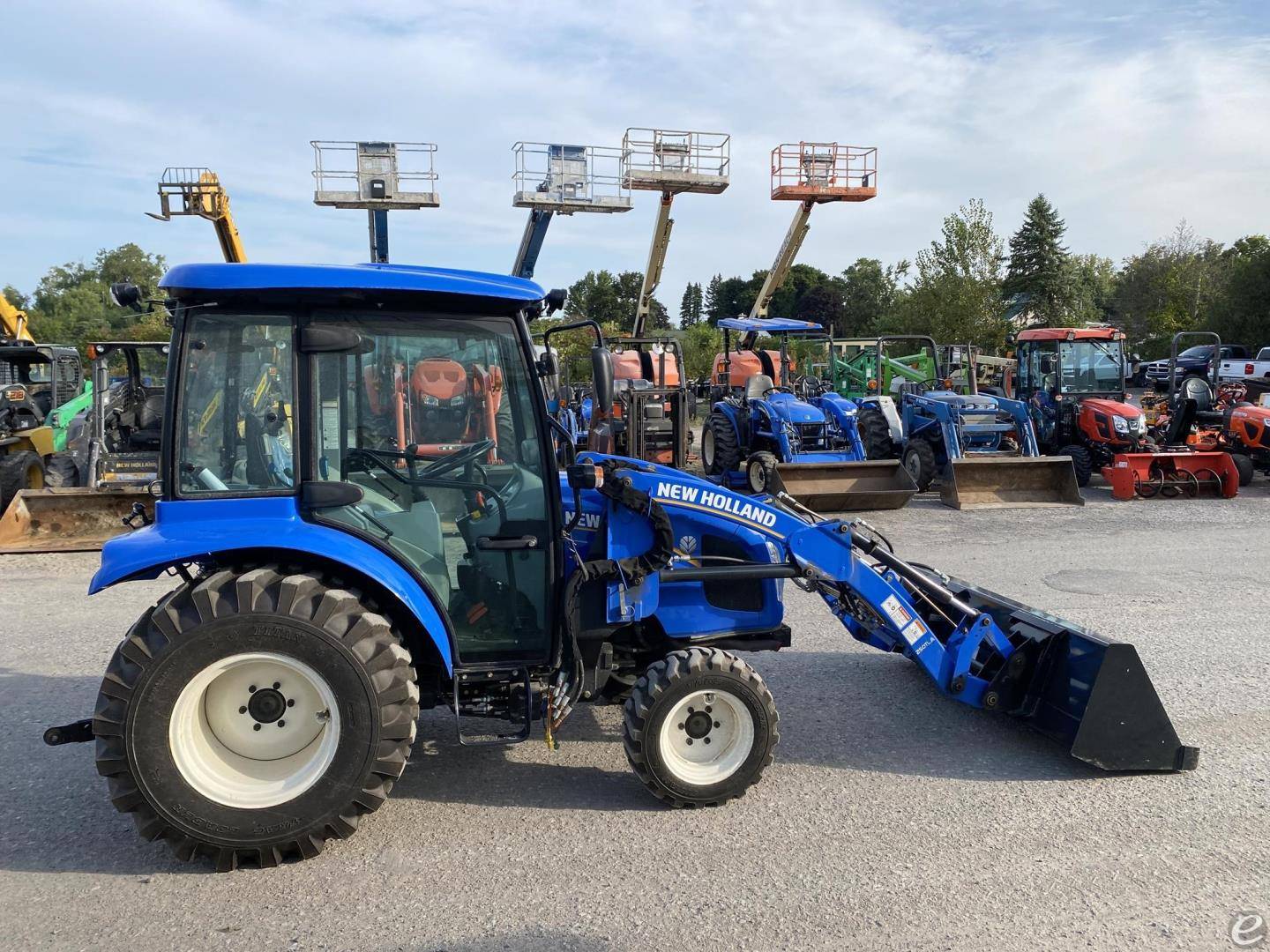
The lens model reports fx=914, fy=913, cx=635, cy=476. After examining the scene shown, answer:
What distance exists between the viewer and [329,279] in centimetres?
334

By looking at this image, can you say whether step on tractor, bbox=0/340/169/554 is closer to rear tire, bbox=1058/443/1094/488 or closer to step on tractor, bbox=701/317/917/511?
step on tractor, bbox=701/317/917/511

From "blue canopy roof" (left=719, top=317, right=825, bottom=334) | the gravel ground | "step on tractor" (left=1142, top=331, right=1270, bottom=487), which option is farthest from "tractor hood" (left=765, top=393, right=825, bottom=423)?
the gravel ground

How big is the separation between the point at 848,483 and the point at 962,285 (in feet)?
69.6

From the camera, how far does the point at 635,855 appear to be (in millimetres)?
3412

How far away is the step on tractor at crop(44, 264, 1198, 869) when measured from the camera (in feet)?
10.7

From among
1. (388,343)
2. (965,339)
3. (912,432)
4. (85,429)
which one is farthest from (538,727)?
(965,339)

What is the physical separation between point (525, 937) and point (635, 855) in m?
0.61

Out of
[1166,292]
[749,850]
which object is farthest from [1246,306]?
[749,850]

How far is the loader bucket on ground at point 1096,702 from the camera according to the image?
12.9 ft

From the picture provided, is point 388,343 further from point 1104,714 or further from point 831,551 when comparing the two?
point 1104,714

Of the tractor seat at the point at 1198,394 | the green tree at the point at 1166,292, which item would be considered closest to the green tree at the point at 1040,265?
the green tree at the point at 1166,292

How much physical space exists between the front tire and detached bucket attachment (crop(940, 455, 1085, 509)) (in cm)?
983

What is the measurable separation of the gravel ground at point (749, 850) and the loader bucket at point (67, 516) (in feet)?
14.7

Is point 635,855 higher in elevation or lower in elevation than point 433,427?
lower
